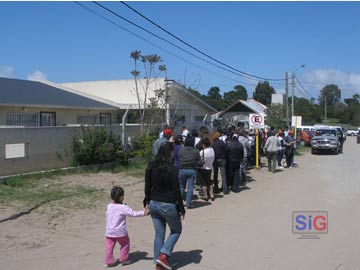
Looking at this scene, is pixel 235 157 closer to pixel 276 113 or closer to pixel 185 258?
pixel 185 258

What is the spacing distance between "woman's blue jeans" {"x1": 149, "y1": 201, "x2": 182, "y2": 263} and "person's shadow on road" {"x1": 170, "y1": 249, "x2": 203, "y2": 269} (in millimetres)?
374

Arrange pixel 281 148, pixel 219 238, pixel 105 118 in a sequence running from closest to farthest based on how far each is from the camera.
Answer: pixel 219 238
pixel 281 148
pixel 105 118

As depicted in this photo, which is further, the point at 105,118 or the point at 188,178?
the point at 105,118

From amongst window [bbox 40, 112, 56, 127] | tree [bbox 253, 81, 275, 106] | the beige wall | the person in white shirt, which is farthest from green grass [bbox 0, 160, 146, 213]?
tree [bbox 253, 81, 275, 106]

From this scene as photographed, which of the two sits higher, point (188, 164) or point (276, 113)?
point (276, 113)

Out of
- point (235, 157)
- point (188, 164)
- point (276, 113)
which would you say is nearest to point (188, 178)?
point (188, 164)

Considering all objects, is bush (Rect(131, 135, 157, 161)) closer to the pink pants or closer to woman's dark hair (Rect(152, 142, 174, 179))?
the pink pants

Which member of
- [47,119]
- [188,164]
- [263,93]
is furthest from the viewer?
[263,93]

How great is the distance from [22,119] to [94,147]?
8166mm

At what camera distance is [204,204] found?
35.2ft

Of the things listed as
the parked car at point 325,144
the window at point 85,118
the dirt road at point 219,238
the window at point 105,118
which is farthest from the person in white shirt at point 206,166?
the parked car at point 325,144

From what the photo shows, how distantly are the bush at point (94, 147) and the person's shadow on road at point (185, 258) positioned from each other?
30.0 feet

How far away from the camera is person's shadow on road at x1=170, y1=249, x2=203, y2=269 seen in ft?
20.1

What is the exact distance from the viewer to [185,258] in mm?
6383
